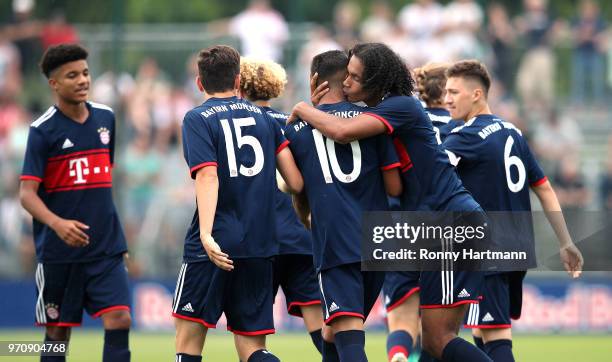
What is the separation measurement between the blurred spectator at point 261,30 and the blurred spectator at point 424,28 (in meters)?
2.00

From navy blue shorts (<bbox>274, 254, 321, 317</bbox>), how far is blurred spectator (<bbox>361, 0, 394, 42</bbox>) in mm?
9460

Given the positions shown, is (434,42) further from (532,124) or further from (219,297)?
(219,297)

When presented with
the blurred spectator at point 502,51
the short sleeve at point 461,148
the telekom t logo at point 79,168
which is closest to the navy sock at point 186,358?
the telekom t logo at point 79,168

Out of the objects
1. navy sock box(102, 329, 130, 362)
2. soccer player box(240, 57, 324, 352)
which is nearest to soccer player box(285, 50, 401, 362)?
soccer player box(240, 57, 324, 352)

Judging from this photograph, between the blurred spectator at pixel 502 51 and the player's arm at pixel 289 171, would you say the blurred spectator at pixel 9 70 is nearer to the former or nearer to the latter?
the blurred spectator at pixel 502 51

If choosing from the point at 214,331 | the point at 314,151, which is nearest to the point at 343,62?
the point at 314,151

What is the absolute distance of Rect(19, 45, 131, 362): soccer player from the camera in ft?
27.8

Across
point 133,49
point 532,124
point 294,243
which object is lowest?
point 294,243

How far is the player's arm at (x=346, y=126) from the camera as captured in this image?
6.93 metres

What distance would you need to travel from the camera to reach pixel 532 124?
17.1 metres

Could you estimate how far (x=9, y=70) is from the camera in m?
17.7

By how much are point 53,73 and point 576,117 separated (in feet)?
35.2

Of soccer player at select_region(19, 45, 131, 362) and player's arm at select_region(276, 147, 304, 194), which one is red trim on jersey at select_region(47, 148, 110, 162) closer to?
soccer player at select_region(19, 45, 131, 362)

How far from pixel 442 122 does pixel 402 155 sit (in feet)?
5.17
